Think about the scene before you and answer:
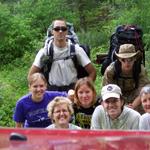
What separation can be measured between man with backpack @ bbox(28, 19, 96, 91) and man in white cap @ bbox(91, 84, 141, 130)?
1.22m

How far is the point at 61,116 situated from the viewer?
4.18 metres

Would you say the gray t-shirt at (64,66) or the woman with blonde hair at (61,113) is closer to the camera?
the woman with blonde hair at (61,113)

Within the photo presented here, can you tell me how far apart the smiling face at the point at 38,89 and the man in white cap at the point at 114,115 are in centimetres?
68

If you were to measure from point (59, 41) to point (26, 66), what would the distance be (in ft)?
23.9

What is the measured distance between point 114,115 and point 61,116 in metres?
0.54

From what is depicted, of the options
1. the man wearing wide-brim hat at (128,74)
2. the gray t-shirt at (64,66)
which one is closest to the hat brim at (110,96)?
the man wearing wide-brim hat at (128,74)

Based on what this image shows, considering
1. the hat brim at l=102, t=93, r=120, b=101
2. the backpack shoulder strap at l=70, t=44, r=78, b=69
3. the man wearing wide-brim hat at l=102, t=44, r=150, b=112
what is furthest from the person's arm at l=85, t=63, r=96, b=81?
the hat brim at l=102, t=93, r=120, b=101

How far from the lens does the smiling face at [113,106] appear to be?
14.4 ft

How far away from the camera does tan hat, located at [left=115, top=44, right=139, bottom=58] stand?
5.38 m

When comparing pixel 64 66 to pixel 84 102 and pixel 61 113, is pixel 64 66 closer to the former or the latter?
pixel 84 102

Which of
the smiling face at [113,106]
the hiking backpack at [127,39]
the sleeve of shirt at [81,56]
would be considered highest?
the hiking backpack at [127,39]

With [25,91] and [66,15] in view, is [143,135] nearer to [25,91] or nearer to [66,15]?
[25,91]

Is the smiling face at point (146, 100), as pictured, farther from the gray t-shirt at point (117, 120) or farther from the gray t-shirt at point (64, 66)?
the gray t-shirt at point (64, 66)

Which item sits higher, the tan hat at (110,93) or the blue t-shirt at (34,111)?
the tan hat at (110,93)
